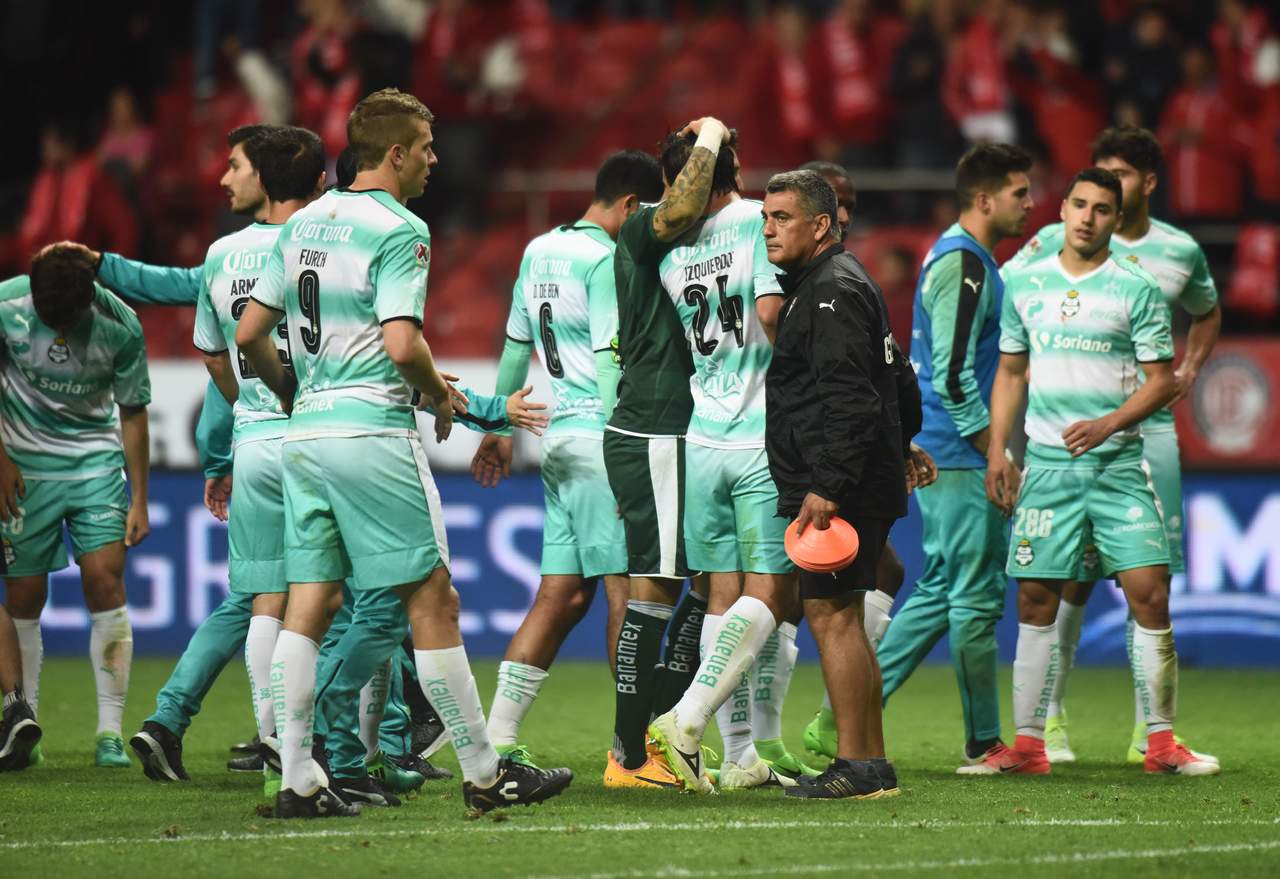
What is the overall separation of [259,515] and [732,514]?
5.96 ft

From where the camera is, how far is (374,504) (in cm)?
607

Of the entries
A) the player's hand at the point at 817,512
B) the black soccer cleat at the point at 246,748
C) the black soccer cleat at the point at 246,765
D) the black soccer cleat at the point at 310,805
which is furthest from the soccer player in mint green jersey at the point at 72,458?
the player's hand at the point at 817,512

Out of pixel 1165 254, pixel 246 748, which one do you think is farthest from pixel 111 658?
pixel 1165 254

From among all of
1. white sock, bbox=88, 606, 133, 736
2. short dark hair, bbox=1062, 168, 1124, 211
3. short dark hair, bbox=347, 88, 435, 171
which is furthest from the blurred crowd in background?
short dark hair, bbox=347, 88, 435, 171

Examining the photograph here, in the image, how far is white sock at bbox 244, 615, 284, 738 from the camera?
678cm

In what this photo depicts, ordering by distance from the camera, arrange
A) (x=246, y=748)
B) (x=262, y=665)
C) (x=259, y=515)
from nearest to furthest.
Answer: (x=262, y=665)
(x=259, y=515)
(x=246, y=748)

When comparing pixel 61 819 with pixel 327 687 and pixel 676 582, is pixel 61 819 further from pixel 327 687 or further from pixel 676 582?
pixel 676 582

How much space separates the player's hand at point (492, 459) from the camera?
7668 millimetres

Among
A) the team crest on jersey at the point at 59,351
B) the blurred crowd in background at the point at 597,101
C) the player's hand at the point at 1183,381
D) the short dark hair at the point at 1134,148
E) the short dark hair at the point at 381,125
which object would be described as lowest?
the player's hand at the point at 1183,381

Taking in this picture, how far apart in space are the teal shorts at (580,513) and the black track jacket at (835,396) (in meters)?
0.99

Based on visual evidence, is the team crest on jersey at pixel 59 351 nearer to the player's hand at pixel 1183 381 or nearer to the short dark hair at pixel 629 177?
the short dark hair at pixel 629 177

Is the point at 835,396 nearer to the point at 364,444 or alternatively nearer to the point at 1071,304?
the point at 364,444

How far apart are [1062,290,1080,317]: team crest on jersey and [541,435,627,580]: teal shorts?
2044mm

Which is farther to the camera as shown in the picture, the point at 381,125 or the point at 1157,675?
the point at 1157,675
